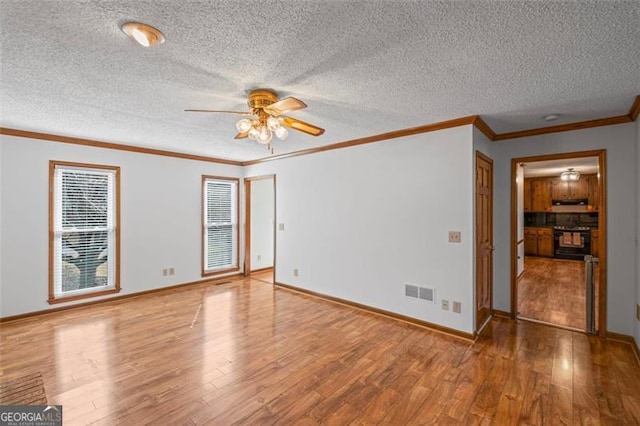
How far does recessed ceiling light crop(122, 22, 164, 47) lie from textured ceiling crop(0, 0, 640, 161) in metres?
0.04

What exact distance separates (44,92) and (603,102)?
509cm

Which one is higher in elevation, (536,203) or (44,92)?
(44,92)

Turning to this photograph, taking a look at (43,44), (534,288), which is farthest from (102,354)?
(534,288)

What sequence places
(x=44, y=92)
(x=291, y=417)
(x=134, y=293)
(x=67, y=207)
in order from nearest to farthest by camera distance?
(x=291, y=417)
(x=44, y=92)
(x=67, y=207)
(x=134, y=293)

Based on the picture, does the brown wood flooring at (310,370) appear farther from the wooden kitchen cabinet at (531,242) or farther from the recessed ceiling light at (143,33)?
the wooden kitchen cabinet at (531,242)

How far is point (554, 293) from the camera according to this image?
5059mm

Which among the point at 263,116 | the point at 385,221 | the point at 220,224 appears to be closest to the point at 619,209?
the point at 385,221

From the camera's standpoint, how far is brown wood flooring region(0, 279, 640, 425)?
212 centimetres

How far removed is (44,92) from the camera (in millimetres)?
2594

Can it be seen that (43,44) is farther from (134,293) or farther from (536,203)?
(536,203)

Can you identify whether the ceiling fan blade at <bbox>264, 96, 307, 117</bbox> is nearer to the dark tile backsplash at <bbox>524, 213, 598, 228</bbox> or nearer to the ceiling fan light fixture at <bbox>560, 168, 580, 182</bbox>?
the ceiling fan light fixture at <bbox>560, 168, 580, 182</bbox>

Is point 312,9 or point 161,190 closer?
point 312,9

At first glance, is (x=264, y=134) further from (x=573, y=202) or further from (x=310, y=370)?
(x=573, y=202)

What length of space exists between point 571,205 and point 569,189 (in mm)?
465
